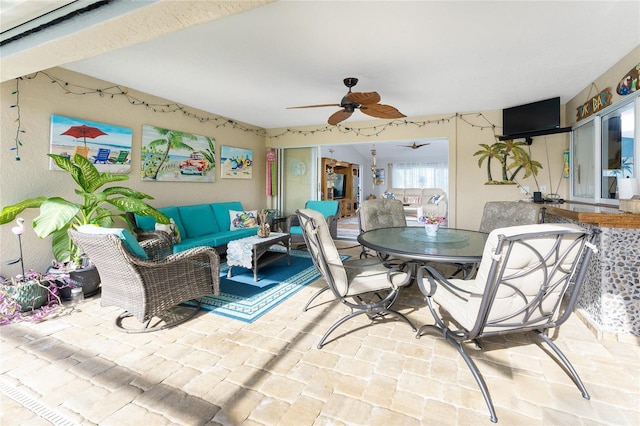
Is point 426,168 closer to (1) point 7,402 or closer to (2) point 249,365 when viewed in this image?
(2) point 249,365

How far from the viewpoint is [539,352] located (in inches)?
78.7

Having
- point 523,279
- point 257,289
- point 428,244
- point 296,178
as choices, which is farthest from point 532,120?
point 257,289

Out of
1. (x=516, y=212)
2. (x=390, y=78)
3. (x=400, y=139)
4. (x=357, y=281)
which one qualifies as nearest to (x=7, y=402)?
(x=357, y=281)

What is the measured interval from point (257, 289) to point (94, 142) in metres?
2.72

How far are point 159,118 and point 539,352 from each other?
5185 mm

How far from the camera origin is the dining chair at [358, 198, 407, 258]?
11.9 feet

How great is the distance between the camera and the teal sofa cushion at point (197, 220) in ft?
14.0

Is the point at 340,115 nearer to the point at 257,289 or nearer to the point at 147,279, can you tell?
the point at 257,289

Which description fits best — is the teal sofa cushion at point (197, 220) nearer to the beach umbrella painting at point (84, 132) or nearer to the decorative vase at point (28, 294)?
the beach umbrella painting at point (84, 132)

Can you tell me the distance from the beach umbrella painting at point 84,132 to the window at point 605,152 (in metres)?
5.71

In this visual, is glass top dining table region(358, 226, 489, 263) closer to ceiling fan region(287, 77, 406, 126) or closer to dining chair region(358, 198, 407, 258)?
dining chair region(358, 198, 407, 258)

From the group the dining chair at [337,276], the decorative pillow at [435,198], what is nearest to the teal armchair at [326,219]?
the dining chair at [337,276]

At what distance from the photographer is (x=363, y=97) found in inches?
117

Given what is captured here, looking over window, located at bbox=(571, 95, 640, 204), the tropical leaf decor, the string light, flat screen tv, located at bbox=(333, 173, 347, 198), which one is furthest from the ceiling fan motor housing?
flat screen tv, located at bbox=(333, 173, 347, 198)
